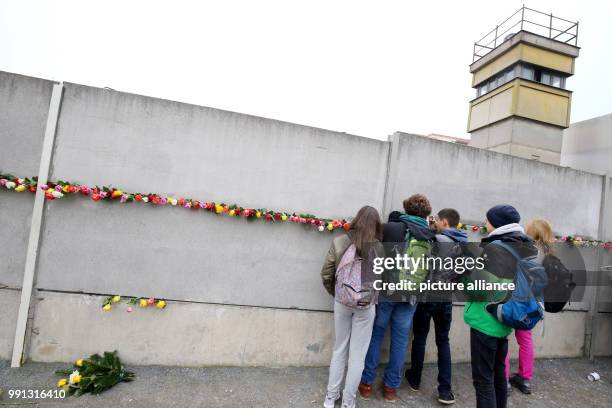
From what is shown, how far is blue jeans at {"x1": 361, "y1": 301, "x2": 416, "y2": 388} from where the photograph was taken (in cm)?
300

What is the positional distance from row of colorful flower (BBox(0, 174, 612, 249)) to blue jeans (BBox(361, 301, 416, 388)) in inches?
38.9

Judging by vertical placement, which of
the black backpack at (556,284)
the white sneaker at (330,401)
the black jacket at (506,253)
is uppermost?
the black jacket at (506,253)

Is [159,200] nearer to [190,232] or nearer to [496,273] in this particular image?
[190,232]

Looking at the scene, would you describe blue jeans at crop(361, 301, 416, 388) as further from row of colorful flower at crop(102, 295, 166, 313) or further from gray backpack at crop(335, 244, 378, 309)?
row of colorful flower at crop(102, 295, 166, 313)

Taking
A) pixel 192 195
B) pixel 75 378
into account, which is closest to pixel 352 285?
pixel 192 195

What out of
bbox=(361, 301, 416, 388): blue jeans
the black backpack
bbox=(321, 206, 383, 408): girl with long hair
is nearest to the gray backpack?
bbox=(321, 206, 383, 408): girl with long hair

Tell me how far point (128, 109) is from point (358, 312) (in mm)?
2944

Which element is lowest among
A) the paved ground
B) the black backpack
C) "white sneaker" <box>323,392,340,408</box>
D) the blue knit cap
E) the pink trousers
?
the paved ground

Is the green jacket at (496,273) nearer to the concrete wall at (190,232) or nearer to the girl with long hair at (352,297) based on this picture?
the girl with long hair at (352,297)

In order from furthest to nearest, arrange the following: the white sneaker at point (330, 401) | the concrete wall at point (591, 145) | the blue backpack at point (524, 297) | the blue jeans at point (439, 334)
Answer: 1. the concrete wall at point (591, 145)
2. the blue jeans at point (439, 334)
3. the white sneaker at point (330, 401)
4. the blue backpack at point (524, 297)

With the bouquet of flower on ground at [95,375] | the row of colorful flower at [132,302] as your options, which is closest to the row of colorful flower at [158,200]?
the row of colorful flower at [132,302]

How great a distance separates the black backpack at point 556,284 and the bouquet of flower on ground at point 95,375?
3.76m

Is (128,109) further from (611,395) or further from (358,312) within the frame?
(611,395)

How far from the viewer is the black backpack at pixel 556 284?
2.59 m
